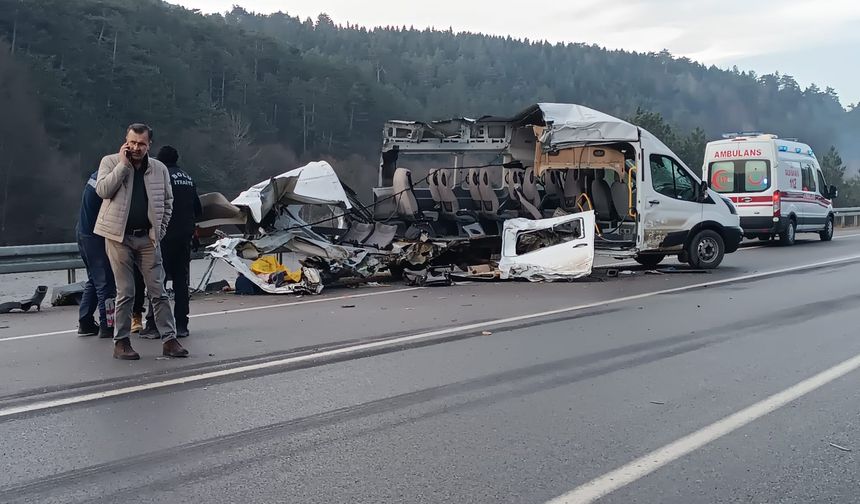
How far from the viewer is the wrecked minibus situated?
1269 centimetres

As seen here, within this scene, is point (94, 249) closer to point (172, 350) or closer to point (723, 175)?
point (172, 350)

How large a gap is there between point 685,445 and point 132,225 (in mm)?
4351

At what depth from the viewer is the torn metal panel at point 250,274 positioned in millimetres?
10797

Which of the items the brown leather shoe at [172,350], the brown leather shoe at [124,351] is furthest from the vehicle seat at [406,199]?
the brown leather shoe at [124,351]

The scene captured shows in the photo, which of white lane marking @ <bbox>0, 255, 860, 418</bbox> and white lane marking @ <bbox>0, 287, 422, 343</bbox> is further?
white lane marking @ <bbox>0, 287, 422, 343</bbox>

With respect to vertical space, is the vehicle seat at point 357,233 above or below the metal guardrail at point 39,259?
above

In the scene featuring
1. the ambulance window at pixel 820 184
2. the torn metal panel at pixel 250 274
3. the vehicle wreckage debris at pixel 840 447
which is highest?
the ambulance window at pixel 820 184

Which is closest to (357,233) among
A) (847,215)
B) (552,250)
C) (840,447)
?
(552,250)

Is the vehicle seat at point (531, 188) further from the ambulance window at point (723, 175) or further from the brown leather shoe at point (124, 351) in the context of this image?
the brown leather shoe at point (124, 351)

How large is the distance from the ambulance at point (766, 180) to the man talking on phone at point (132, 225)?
1610 cm

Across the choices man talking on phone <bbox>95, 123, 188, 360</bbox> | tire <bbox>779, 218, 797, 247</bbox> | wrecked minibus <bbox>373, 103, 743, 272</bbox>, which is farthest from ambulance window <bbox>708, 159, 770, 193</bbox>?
man talking on phone <bbox>95, 123, 188, 360</bbox>

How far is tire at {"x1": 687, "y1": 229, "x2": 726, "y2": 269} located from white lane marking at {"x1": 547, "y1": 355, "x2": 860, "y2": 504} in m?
7.42

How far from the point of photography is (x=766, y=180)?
63.2 feet

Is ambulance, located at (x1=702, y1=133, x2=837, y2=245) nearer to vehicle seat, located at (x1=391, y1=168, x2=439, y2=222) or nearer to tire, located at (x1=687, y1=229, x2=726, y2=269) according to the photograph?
tire, located at (x1=687, y1=229, x2=726, y2=269)
